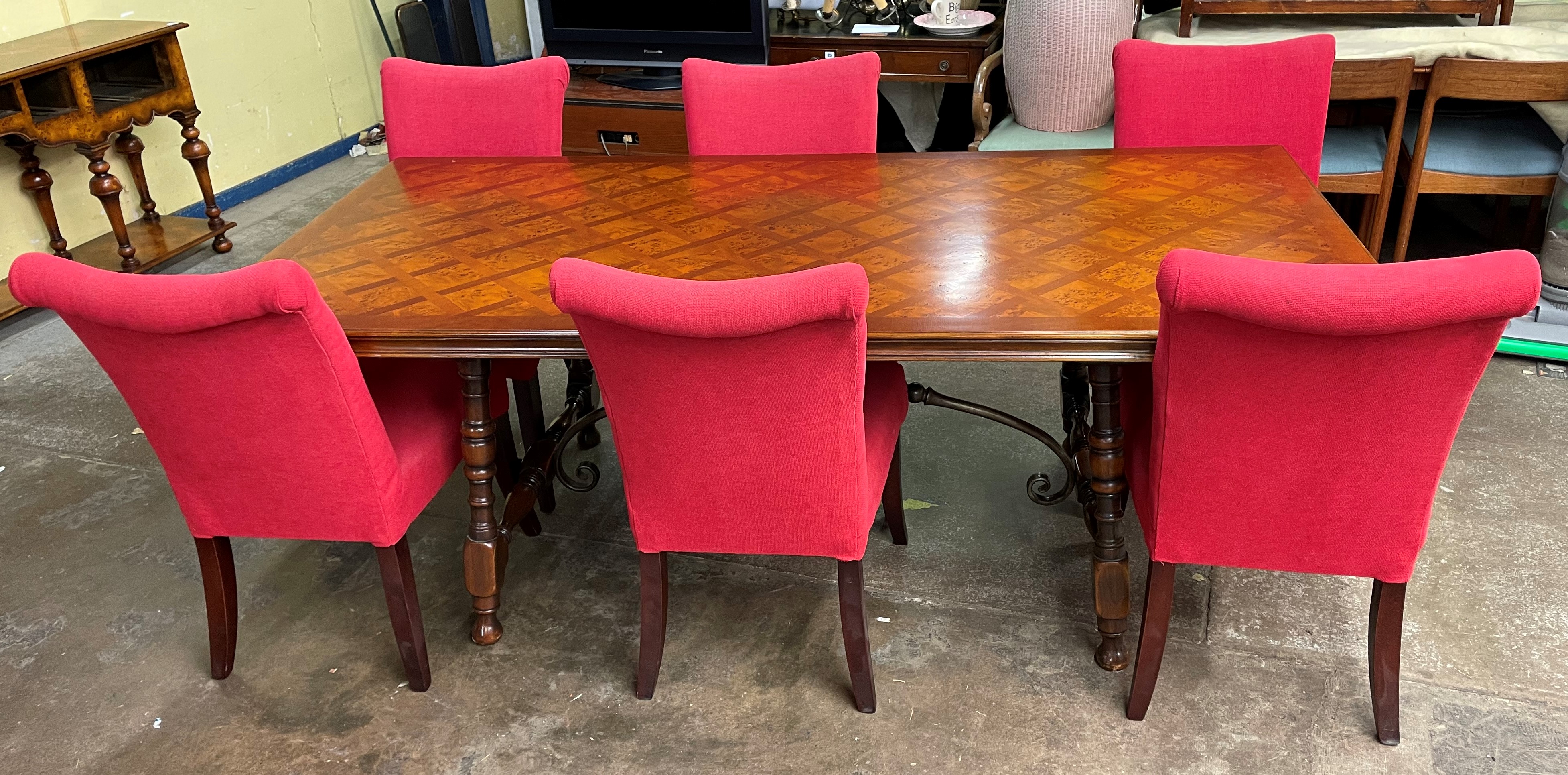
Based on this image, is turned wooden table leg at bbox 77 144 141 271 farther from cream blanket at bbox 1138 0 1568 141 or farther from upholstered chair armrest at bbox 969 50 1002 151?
cream blanket at bbox 1138 0 1568 141

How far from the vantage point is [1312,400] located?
4.80 feet

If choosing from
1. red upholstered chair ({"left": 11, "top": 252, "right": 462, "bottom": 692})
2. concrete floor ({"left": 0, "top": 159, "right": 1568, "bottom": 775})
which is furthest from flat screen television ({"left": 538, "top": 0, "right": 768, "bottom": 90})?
red upholstered chair ({"left": 11, "top": 252, "right": 462, "bottom": 692})

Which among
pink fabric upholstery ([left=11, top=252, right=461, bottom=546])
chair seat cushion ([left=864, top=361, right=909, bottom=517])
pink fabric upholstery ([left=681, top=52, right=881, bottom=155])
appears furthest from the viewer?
pink fabric upholstery ([left=681, top=52, right=881, bottom=155])

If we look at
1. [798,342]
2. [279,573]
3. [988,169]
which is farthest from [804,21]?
[798,342]

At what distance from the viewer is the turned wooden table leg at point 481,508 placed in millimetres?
1929

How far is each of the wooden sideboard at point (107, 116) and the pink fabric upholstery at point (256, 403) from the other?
2.13 meters

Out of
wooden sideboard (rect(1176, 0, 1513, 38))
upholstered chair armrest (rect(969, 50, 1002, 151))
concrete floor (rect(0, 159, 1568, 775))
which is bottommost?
concrete floor (rect(0, 159, 1568, 775))

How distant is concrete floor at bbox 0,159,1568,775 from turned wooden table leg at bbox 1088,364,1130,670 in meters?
0.08

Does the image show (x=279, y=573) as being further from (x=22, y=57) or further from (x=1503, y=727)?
(x=1503, y=727)

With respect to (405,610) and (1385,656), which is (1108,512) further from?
(405,610)

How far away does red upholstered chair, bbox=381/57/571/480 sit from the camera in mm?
2695

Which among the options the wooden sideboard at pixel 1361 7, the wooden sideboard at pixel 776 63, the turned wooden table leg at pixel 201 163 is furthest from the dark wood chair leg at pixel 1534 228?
the turned wooden table leg at pixel 201 163

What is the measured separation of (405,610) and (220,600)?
359mm

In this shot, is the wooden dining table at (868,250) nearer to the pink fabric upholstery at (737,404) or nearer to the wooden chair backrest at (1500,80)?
the pink fabric upholstery at (737,404)
